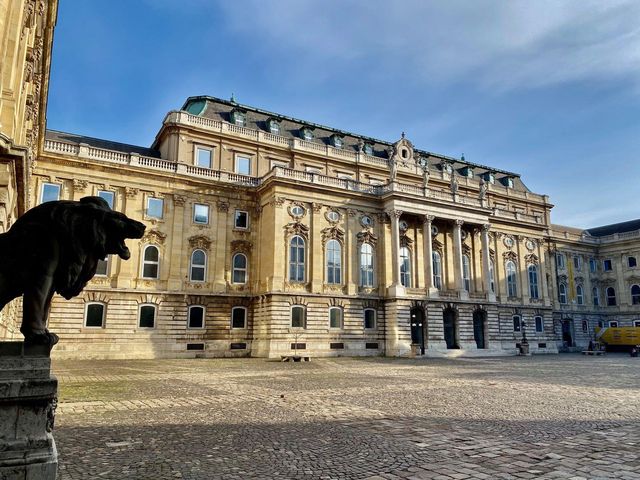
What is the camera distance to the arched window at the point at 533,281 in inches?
1988

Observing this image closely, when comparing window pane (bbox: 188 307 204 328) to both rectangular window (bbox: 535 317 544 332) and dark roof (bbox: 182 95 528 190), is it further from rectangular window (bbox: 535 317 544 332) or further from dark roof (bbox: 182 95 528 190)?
rectangular window (bbox: 535 317 544 332)

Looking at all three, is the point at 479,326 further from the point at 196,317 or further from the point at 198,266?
the point at 198,266

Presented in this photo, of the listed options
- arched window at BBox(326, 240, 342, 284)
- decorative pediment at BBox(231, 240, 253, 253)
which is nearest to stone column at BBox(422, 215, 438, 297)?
arched window at BBox(326, 240, 342, 284)

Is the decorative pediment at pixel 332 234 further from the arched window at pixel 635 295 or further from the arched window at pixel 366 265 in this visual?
the arched window at pixel 635 295

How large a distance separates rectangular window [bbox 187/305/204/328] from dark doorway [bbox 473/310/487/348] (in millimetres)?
24917

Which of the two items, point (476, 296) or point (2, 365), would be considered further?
point (476, 296)

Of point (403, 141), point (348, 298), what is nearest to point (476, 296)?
point (348, 298)

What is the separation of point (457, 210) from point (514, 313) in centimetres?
1292

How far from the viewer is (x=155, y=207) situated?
35.4m

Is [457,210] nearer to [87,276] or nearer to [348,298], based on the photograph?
[348,298]

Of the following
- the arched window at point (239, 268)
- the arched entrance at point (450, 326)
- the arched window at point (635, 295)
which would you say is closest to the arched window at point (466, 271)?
the arched entrance at point (450, 326)

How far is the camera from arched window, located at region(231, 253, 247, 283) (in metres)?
37.5

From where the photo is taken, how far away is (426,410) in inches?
450

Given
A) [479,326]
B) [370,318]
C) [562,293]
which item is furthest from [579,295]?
[370,318]
